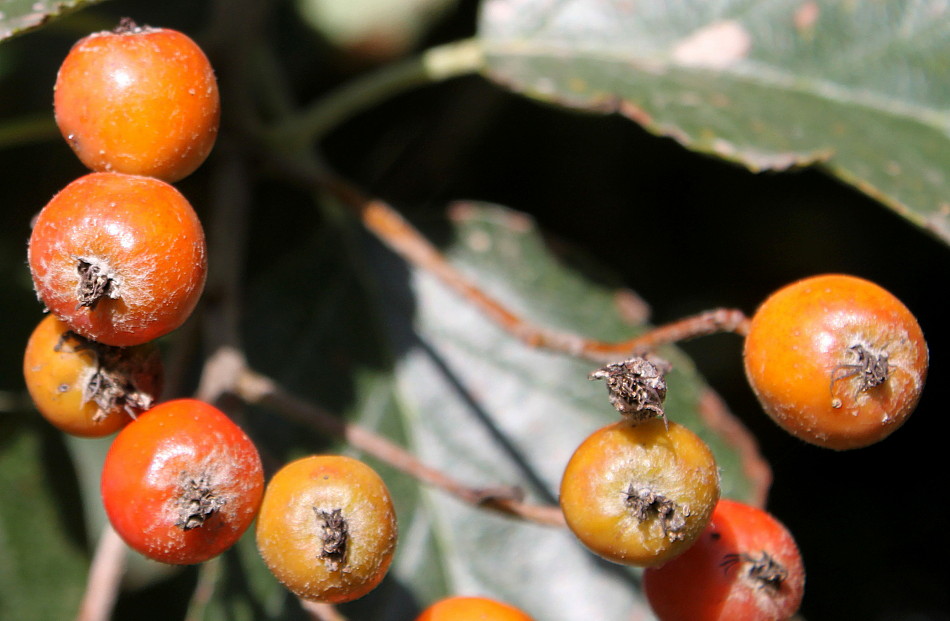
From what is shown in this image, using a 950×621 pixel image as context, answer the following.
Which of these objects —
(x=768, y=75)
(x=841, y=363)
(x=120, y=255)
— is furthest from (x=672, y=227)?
(x=120, y=255)

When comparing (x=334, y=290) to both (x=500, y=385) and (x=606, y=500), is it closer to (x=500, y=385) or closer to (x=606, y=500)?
(x=500, y=385)

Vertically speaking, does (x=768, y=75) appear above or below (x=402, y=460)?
above

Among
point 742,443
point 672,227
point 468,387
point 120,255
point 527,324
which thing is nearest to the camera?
point 120,255

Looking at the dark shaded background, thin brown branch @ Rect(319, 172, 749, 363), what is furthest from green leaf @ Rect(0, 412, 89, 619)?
thin brown branch @ Rect(319, 172, 749, 363)

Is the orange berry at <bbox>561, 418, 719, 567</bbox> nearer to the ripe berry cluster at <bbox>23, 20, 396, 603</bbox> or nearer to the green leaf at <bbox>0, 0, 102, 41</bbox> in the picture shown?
the ripe berry cluster at <bbox>23, 20, 396, 603</bbox>

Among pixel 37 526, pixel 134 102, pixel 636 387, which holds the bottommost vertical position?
pixel 37 526

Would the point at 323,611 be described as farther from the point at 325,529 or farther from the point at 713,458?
the point at 713,458

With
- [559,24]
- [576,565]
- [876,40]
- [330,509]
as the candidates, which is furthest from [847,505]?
[330,509]
